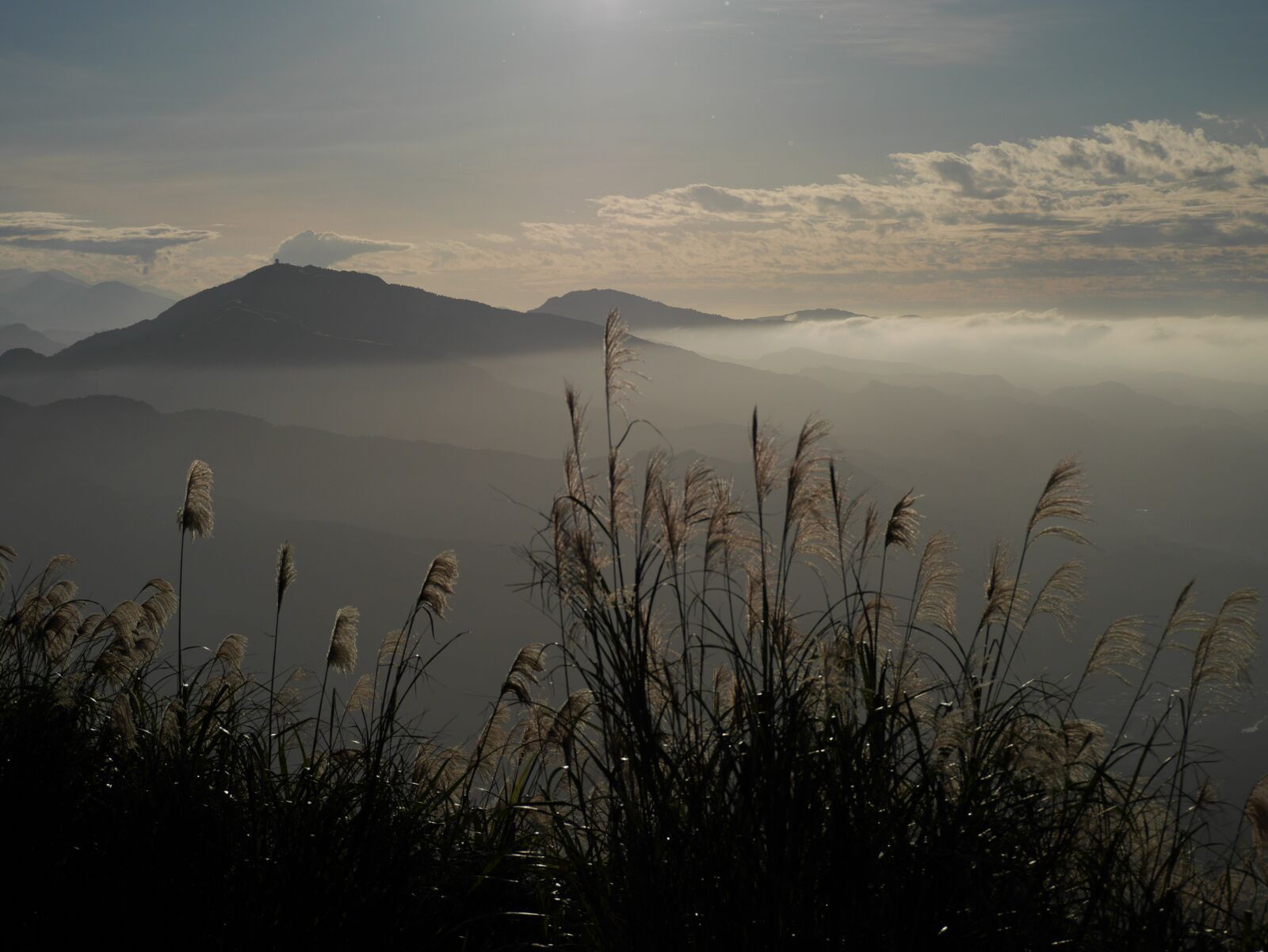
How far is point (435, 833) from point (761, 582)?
133cm

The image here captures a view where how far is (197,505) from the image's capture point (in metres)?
3.54

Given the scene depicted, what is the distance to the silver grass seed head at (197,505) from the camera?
348 cm

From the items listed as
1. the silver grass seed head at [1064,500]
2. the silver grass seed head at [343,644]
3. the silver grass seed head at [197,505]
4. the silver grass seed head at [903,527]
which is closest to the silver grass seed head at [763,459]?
the silver grass seed head at [903,527]

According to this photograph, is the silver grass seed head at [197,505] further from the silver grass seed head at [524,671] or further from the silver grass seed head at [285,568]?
the silver grass seed head at [524,671]

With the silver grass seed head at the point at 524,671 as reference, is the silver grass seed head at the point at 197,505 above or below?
A: above

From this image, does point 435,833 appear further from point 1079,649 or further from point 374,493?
point 374,493

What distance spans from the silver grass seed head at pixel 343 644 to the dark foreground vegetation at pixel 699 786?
0.06 ft

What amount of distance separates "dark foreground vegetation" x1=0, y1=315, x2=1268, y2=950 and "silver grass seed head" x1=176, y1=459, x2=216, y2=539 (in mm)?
516

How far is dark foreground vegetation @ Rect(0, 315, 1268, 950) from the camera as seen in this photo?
6.60 ft

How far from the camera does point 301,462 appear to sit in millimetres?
168875

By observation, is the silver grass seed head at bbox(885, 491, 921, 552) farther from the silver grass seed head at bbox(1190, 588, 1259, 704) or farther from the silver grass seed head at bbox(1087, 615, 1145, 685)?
the silver grass seed head at bbox(1190, 588, 1259, 704)

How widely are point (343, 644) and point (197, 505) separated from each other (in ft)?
2.74

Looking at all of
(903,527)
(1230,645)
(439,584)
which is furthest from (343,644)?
(1230,645)

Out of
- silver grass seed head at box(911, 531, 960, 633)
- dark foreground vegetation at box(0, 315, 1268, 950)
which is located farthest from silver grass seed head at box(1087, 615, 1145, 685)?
silver grass seed head at box(911, 531, 960, 633)
